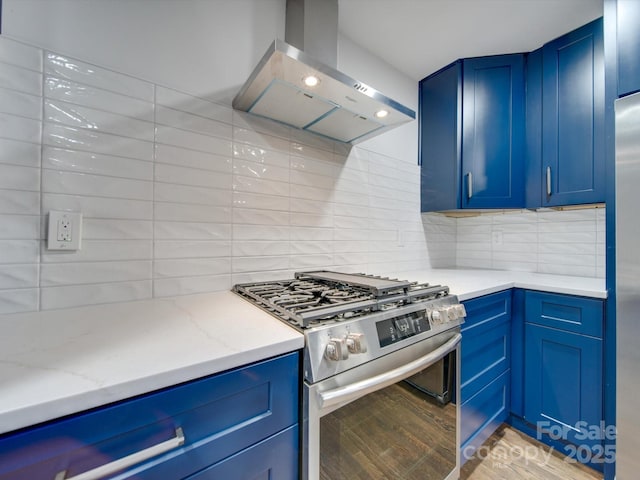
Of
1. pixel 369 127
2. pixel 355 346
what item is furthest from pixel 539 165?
pixel 355 346

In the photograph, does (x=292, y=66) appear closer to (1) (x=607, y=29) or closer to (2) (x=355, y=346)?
(2) (x=355, y=346)

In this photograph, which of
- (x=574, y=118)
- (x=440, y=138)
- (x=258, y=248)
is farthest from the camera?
(x=440, y=138)

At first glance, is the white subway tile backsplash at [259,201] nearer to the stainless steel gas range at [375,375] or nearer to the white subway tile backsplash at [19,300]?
the stainless steel gas range at [375,375]

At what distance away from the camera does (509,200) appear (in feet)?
5.68

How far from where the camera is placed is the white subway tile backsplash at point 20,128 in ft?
2.56

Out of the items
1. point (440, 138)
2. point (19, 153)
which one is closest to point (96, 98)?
point (19, 153)

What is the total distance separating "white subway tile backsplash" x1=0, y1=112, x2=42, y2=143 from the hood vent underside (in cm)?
66

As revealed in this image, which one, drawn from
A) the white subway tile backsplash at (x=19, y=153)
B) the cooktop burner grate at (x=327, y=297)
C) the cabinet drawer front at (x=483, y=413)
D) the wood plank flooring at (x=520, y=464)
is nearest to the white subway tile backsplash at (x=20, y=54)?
the white subway tile backsplash at (x=19, y=153)

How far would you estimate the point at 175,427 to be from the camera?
20.5 inches

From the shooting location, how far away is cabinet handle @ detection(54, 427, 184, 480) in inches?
17.0

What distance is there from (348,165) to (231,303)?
3.47ft

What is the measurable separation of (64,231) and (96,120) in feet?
1.27

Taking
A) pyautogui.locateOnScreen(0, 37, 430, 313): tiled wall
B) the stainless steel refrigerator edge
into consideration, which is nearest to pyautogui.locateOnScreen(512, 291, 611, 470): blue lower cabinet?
the stainless steel refrigerator edge

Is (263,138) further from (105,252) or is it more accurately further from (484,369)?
(484,369)
